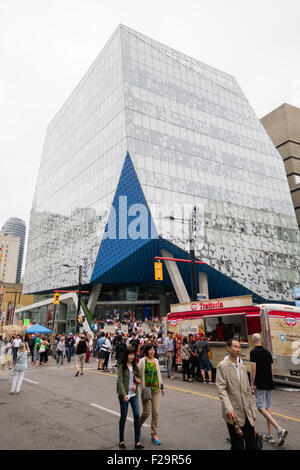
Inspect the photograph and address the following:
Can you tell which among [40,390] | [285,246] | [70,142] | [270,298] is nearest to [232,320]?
[40,390]

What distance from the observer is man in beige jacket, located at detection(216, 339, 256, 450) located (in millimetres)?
4379

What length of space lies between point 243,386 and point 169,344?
36.2ft

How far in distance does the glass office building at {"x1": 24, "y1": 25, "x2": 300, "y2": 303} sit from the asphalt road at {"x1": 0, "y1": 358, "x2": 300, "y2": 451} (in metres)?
23.2

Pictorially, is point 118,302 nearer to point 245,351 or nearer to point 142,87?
point 142,87

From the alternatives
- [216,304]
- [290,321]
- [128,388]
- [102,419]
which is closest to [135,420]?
[128,388]

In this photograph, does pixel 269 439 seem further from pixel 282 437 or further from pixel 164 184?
pixel 164 184

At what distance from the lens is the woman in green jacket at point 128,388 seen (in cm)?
557

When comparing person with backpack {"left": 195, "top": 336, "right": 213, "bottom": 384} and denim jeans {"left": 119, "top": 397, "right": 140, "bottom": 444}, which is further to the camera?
person with backpack {"left": 195, "top": 336, "right": 213, "bottom": 384}

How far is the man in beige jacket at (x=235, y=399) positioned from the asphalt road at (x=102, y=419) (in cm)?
134

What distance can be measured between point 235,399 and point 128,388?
211 centimetres

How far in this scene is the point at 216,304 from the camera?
15.2 meters

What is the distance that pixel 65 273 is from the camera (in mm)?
49625

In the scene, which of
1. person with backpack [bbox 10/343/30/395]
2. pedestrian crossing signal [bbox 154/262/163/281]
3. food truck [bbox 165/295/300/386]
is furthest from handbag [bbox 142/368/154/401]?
pedestrian crossing signal [bbox 154/262/163/281]

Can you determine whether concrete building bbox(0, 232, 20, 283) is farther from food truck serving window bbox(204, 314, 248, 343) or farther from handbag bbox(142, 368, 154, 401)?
handbag bbox(142, 368, 154, 401)
